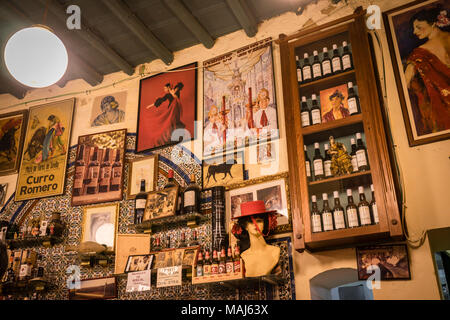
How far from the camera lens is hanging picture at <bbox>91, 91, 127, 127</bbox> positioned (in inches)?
217

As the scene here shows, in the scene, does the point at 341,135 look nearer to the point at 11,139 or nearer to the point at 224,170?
the point at 224,170

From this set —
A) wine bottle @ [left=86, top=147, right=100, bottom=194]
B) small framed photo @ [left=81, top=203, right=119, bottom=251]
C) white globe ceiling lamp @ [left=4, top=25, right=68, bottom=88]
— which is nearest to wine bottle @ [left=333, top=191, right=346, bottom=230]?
white globe ceiling lamp @ [left=4, top=25, right=68, bottom=88]

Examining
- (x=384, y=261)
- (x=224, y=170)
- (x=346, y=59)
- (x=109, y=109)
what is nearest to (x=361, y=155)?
(x=384, y=261)

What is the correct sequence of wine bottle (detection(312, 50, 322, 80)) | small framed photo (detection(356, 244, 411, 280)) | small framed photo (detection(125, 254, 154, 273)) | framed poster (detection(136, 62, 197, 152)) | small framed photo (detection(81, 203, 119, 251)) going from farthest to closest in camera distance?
framed poster (detection(136, 62, 197, 152))
small framed photo (detection(81, 203, 119, 251))
small framed photo (detection(125, 254, 154, 273))
wine bottle (detection(312, 50, 322, 80))
small framed photo (detection(356, 244, 411, 280))

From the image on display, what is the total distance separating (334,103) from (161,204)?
2.03 metres

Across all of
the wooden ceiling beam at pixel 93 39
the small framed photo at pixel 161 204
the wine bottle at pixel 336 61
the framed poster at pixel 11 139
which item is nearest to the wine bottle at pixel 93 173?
the small framed photo at pixel 161 204

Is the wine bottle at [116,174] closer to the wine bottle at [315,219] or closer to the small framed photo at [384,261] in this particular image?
the wine bottle at [315,219]

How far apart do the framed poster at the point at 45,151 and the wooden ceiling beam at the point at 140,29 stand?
1.50 meters

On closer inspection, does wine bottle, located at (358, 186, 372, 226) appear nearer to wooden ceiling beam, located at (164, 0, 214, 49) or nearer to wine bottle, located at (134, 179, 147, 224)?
wine bottle, located at (134, 179, 147, 224)

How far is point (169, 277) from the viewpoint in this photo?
3.95 metres

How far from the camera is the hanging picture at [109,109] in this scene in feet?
18.1

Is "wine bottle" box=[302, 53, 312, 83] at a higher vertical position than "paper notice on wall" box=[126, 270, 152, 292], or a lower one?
higher

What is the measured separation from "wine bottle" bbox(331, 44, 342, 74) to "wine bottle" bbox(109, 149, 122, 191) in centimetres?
274
